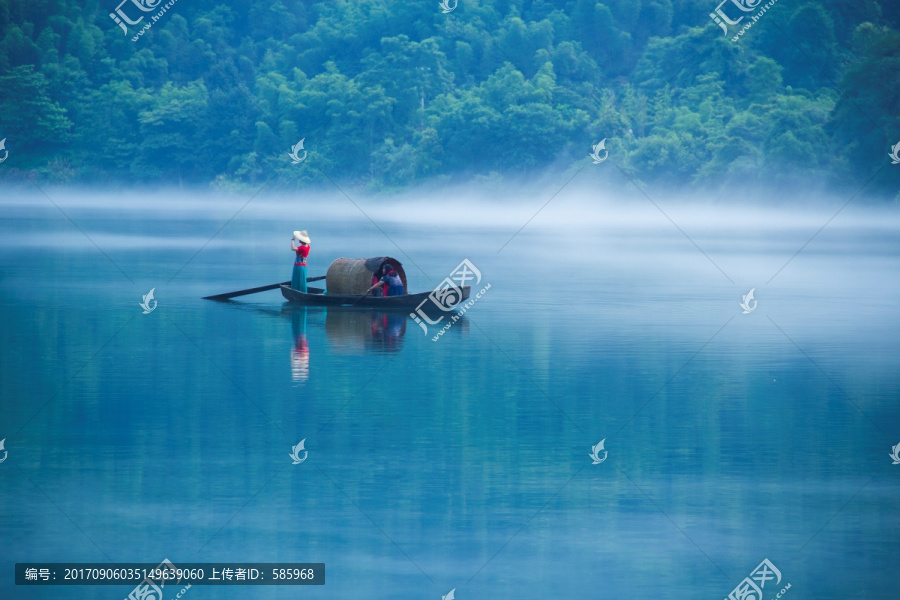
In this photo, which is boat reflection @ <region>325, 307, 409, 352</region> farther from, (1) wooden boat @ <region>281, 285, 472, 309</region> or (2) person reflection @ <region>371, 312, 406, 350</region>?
(1) wooden boat @ <region>281, 285, 472, 309</region>

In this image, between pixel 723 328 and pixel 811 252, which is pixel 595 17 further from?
pixel 723 328

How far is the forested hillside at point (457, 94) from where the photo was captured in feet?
226

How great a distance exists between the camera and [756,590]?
782 cm

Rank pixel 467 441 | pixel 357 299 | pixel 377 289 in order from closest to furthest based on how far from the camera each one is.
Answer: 1. pixel 467 441
2. pixel 357 299
3. pixel 377 289

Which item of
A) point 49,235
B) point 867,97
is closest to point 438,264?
point 49,235

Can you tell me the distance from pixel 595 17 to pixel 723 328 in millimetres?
78968

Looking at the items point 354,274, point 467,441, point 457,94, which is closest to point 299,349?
point 354,274

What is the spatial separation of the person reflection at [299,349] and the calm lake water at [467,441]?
8 cm

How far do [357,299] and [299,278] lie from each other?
127 cm

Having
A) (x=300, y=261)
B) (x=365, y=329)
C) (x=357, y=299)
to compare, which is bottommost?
(x=365, y=329)

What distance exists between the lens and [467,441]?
10898mm

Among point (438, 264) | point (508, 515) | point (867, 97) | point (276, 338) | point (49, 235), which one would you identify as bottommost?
point (508, 515)

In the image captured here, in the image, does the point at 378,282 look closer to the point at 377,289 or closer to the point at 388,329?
the point at 377,289

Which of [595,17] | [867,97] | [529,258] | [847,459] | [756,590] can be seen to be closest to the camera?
[756,590]
